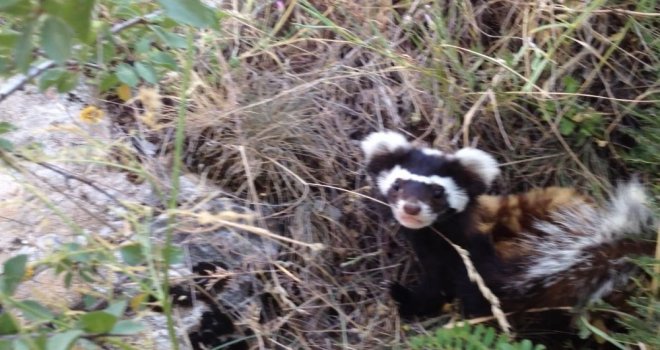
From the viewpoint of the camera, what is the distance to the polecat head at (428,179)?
7.30 ft

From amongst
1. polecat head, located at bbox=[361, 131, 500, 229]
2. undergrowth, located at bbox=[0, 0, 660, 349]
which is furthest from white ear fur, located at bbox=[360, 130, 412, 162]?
undergrowth, located at bbox=[0, 0, 660, 349]

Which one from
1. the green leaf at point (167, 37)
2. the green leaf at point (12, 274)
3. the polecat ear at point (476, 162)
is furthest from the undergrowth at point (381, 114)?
the green leaf at point (12, 274)

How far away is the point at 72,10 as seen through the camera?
40.6 inches

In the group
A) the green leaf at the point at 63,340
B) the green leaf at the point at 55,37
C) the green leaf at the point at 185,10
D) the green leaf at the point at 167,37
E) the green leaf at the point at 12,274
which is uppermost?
the green leaf at the point at 185,10

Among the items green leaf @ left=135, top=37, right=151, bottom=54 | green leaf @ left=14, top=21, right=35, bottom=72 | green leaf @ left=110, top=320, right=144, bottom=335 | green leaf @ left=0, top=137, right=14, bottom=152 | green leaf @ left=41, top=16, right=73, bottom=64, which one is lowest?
green leaf @ left=110, top=320, right=144, bottom=335

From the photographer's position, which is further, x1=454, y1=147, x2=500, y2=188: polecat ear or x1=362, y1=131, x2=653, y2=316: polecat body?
x1=454, y1=147, x2=500, y2=188: polecat ear

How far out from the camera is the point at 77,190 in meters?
2.29

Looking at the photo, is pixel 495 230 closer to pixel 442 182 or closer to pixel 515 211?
pixel 515 211

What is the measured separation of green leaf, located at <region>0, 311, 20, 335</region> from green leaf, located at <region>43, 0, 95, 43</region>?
54 centimetres

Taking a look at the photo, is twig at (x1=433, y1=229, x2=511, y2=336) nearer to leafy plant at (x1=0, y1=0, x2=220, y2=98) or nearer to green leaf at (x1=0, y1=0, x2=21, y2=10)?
leafy plant at (x1=0, y1=0, x2=220, y2=98)

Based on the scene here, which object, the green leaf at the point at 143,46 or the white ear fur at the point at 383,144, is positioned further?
the white ear fur at the point at 383,144

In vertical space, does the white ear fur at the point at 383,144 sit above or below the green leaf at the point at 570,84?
below

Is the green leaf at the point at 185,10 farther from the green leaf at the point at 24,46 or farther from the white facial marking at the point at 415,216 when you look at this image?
the white facial marking at the point at 415,216

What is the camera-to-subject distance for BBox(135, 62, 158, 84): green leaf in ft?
5.57
